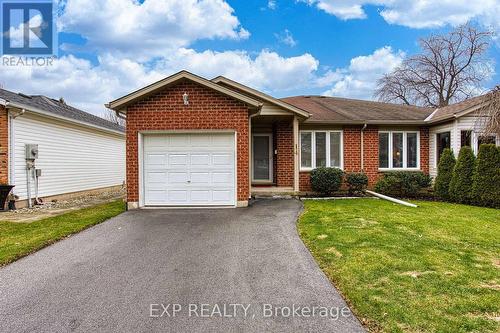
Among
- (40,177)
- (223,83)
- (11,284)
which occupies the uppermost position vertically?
(223,83)

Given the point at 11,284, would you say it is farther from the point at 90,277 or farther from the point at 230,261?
the point at 230,261

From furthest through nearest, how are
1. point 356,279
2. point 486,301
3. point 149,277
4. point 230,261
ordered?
point 230,261, point 149,277, point 356,279, point 486,301

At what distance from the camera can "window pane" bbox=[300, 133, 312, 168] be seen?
1357 centimetres

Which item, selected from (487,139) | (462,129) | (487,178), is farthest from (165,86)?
(487,139)

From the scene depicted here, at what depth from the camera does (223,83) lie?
40.5ft

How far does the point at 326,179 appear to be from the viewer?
1214 centimetres

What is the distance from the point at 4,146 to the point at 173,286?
969 centimetres

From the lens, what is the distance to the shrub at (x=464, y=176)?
11078 millimetres

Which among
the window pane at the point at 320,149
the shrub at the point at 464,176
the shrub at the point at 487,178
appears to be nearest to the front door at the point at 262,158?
the window pane at the point at 320,149

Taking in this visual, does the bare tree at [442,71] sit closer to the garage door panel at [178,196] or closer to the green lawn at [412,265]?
the green lawn at [412,265]

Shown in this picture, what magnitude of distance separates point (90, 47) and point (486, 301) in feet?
65.4

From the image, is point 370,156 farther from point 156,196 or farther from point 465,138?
point 156,196

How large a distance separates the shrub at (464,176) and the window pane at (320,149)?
15.2 ft

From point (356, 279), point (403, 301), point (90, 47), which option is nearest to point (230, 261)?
point (356, 279)
